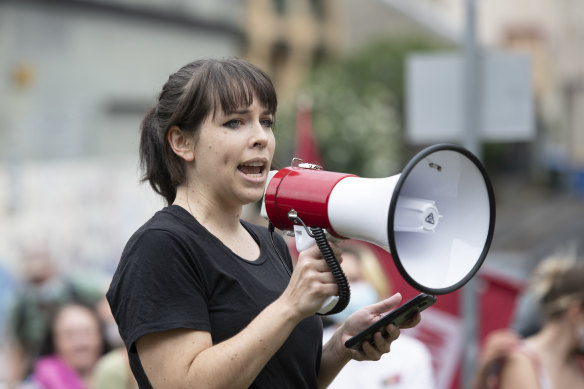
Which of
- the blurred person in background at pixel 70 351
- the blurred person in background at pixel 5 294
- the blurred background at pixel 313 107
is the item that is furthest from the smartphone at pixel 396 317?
the blurred person in background at pixel 5 294

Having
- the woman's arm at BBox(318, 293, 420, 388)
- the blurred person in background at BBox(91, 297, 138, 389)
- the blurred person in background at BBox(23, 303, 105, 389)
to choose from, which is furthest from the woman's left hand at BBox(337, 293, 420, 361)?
the blurred person in background at BBox(23, 303, 105, 389)

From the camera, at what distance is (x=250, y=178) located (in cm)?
195

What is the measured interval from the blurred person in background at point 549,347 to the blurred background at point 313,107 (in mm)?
1134

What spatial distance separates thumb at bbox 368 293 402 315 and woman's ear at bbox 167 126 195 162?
530mm

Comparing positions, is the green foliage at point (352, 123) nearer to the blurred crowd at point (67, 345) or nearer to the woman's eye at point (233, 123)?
the blurred crowd at point (67, 345)

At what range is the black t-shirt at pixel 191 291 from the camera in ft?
5.91

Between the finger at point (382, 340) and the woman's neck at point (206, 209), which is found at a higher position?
the woman's neck at point (206, 209)

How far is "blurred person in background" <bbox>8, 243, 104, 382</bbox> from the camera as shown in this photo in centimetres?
509

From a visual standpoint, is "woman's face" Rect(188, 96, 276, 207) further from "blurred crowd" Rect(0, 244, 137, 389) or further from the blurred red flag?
the blurred red flag

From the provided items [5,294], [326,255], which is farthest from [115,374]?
[5,294]

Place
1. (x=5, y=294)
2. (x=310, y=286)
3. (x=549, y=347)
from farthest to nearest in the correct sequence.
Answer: (x=5, y=294) → (x=549, y=347) → (x=310, y=286)

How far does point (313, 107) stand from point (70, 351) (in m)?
22.0

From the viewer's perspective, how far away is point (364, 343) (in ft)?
6.59

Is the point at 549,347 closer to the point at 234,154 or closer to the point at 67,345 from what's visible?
the point at 234,154
